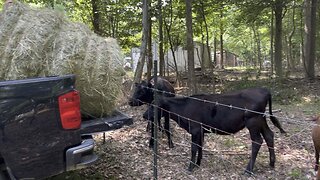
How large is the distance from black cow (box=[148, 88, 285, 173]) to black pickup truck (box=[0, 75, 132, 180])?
7.24ft

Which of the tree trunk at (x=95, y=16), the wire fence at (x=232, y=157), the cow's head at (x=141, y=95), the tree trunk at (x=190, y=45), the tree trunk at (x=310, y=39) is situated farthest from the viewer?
the tree trunk at (x=95, y=16)

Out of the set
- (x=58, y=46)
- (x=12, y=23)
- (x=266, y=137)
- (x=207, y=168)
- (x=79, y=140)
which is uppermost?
(x=12, y=23)

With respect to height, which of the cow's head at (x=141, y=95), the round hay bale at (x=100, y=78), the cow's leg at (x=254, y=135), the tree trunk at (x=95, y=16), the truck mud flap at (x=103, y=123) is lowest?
the cow's leg at (x=254, y=135)

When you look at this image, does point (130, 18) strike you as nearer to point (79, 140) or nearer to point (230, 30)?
point (79, 140)

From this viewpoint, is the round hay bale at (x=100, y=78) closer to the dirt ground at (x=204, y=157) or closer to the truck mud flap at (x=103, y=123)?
the truck mud flap at (x=103, y=123)

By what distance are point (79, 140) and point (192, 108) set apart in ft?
7.46

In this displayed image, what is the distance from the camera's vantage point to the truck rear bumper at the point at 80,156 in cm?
326

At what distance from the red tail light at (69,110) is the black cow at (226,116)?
2.24 m

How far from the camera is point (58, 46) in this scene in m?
3.96

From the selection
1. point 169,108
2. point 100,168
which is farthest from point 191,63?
point 100,168

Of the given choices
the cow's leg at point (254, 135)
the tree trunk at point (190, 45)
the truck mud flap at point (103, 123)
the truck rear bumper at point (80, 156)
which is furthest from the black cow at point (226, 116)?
the tree trunk at point (190, 45)

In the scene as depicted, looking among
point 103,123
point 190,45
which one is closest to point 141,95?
point 103,123

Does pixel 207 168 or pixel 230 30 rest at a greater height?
pixel 230 30

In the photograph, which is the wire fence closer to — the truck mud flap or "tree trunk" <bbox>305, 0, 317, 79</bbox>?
the truck mud flap
